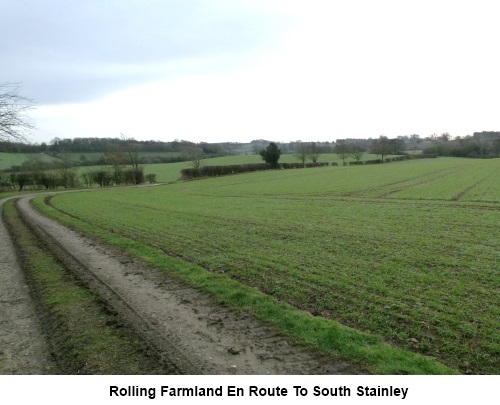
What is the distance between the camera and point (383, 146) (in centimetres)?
11262

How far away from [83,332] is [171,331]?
60.2 inches

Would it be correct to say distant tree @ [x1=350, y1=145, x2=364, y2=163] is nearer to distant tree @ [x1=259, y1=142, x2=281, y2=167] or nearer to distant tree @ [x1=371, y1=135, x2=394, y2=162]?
distant tree @ [x1=371, y1=135, x2=394, y2=162]

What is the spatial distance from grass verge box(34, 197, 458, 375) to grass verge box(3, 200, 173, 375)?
7.08 ft

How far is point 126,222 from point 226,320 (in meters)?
14.4

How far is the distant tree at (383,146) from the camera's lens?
112750mm

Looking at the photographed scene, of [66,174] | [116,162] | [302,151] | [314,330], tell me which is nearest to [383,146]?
[302,151]

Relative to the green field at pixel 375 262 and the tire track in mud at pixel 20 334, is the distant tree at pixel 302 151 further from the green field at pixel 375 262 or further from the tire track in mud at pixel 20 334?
the tire track in mud at pixel 20 334

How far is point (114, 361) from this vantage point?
17.6 ft

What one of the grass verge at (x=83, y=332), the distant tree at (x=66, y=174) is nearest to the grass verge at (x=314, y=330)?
the grass verge at (x=83, y=332)

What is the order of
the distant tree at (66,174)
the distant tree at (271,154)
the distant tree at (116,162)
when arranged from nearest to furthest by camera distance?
1. the distant tree at (66,174)
2. the distant tree at (116,162)
3. the distant tree at (271,154)

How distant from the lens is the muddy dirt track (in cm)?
523

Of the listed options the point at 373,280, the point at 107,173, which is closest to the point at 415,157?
the point at 107,173

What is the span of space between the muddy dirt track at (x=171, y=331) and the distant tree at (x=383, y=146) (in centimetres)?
11066

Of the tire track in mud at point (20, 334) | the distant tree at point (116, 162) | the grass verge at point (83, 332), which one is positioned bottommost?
the tire track in mud at point (20, 334)
